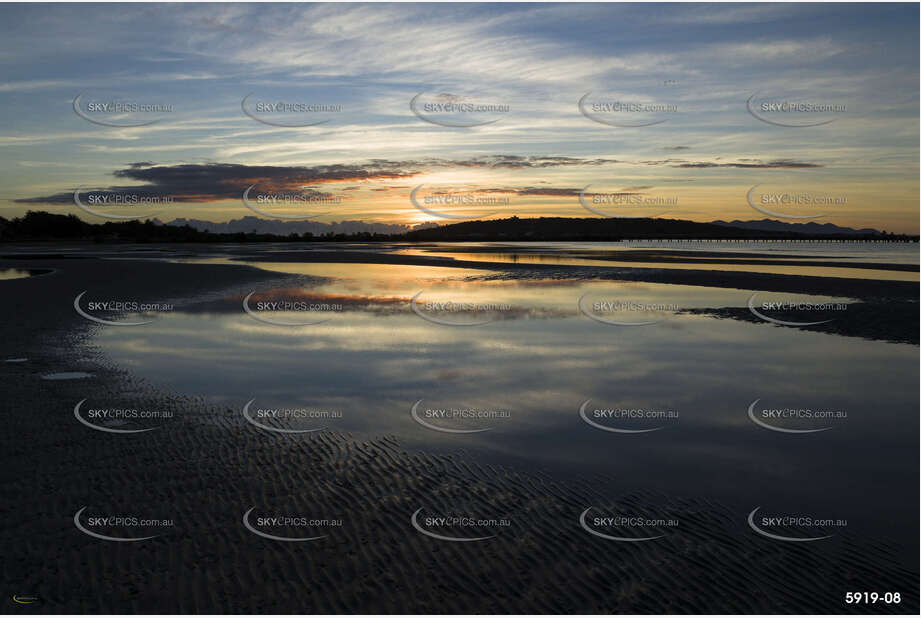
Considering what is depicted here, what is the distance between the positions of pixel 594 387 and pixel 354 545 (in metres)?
8.39

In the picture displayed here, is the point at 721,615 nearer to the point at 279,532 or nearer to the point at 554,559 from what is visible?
the point at 554,559

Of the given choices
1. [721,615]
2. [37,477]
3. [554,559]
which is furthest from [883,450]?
[37,477]

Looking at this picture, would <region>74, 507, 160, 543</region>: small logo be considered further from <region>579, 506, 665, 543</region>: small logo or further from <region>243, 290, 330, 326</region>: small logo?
<region>243, 290, 330, 326</region>: small logo

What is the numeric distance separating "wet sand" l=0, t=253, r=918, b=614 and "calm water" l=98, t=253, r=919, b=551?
0.81m

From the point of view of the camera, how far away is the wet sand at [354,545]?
638cm

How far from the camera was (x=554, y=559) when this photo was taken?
7070 millimetres

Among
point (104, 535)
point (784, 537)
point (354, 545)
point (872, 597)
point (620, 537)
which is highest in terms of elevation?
point (104, 535)

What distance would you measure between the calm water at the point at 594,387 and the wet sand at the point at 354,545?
0.81 m

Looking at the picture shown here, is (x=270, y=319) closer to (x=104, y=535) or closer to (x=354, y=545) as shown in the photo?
(x=104, y=535)

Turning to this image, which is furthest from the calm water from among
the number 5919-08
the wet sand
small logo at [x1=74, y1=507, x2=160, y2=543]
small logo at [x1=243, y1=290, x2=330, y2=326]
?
small logo at [x1=74, y1=507, x2=160, y2=543]

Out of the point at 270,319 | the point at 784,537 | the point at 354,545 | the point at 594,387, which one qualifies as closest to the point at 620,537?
the point at 784,537

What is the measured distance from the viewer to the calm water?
9680 mm

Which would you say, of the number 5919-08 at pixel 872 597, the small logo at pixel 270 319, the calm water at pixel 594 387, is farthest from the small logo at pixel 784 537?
the small logo at pixel 270 319

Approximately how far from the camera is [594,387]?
14.3m
